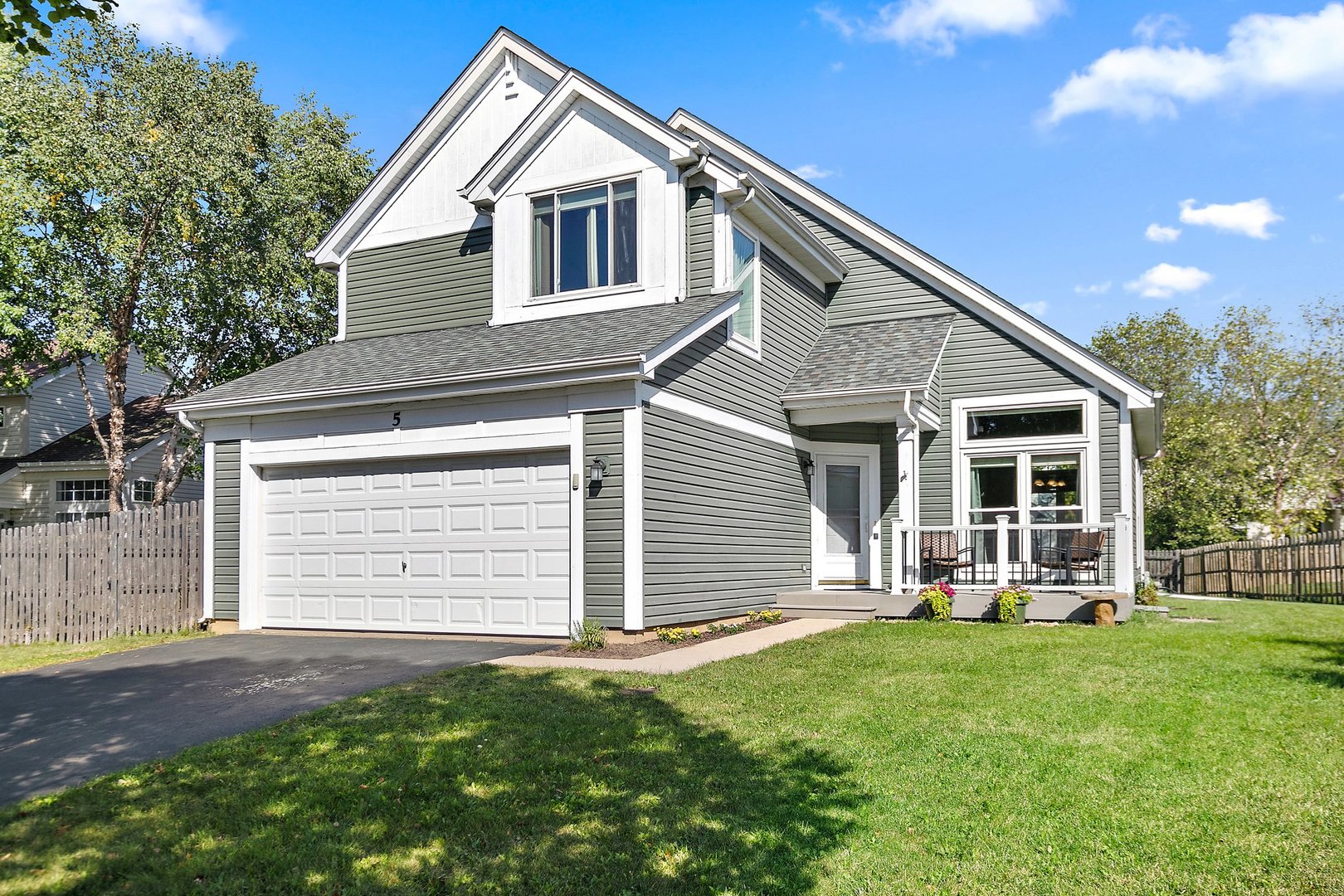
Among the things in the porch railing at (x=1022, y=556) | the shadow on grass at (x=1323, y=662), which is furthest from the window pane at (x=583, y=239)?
the shadow on grass at (x=1323, y=662)

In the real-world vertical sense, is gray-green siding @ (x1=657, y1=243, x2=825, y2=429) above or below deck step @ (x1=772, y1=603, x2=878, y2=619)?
above

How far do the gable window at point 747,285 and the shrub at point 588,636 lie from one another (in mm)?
4919

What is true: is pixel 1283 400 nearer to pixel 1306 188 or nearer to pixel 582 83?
pixel 1306 188

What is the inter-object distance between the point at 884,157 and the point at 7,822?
21.6 metres

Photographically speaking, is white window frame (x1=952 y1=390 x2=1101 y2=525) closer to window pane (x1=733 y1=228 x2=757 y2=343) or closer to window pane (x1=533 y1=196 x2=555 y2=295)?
window pane (x1=733 y1=228 x2=757 y2=343)

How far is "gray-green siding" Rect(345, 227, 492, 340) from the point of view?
50.1 ft

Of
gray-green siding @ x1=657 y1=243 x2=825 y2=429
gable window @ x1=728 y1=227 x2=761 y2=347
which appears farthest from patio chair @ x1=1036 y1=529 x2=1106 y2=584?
gable window @ x1=728 y1=227 x2=761 y2=347

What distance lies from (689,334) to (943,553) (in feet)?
20.7

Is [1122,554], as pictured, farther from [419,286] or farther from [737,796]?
[419,286]

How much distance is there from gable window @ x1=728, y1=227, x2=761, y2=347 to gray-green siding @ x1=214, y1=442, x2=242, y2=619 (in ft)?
24.7

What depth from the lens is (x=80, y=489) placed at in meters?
27.8

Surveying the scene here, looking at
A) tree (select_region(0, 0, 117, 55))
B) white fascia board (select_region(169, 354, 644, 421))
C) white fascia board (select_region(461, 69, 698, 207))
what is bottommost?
white fascia board (select_region(169, 354, 644, 421))

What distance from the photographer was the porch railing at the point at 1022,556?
13906mm

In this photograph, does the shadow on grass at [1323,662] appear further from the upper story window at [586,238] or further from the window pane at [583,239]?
the window pane at [583,239]
